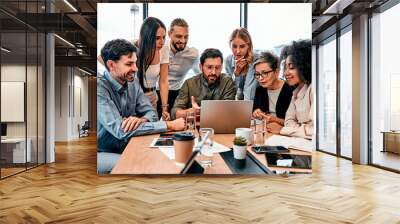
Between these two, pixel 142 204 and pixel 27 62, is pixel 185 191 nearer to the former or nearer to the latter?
pixel 142 204

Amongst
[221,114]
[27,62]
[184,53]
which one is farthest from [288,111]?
[27,62]

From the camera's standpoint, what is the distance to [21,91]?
5.94 meters

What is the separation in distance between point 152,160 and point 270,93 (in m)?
1.88

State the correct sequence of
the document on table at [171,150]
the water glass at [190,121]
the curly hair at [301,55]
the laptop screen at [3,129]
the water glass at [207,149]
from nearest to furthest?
the water glass at [207,149], the document on table at [171,150], the water glass at [190,121], the curly hair at [301,55], the laptop screen at [3,129]

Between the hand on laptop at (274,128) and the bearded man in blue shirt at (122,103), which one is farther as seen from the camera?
the hand on laptop at (274,128)

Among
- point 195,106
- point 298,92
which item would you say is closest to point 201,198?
point 195,106

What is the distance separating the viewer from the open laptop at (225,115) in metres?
4.29

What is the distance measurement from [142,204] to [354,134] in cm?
483

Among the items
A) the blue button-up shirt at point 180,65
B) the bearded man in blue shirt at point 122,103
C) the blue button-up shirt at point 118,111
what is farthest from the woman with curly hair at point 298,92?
the blue button-up shirt at point 118,111

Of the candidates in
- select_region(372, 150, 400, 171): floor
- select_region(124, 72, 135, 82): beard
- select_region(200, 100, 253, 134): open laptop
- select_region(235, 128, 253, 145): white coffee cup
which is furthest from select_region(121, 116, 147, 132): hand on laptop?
select_region(372, 150, 400, 171): floor

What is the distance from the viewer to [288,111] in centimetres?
500

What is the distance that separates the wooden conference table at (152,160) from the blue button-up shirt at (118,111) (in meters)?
0.12

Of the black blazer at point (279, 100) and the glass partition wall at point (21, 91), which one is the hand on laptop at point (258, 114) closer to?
the black blazer at point (279, 100)

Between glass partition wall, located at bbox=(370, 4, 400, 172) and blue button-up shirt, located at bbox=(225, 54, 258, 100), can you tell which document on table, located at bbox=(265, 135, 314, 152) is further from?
glass partition wall, located at bbox=(370, 4, 400, 172)
